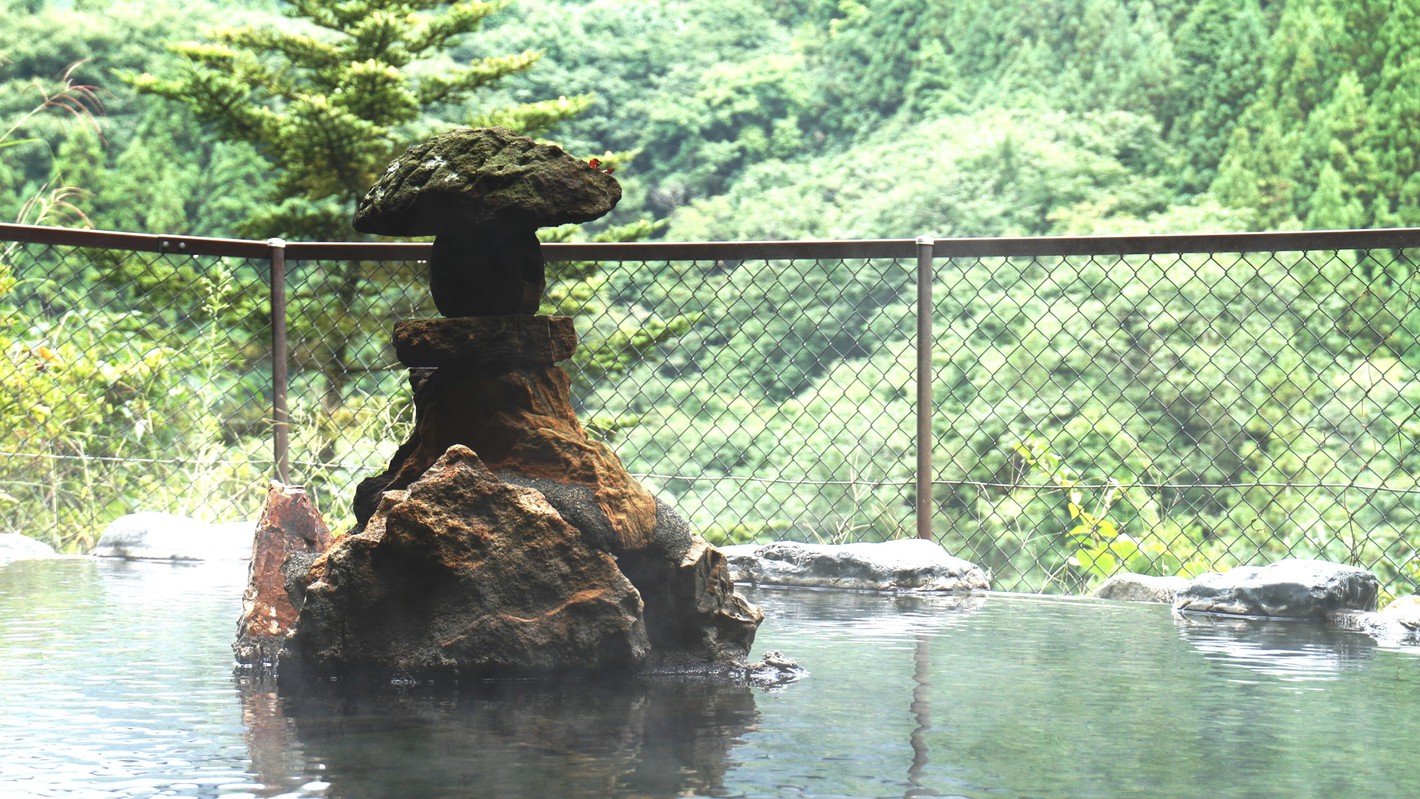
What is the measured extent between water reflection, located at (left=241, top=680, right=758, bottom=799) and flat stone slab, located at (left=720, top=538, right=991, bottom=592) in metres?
1.19

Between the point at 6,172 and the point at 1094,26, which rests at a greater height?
the point at 1094,26

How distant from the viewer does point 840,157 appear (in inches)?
843

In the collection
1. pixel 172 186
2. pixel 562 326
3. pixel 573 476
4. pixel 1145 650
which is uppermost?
pixel 172 186

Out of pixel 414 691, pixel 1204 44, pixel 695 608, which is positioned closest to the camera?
pixel 414 691

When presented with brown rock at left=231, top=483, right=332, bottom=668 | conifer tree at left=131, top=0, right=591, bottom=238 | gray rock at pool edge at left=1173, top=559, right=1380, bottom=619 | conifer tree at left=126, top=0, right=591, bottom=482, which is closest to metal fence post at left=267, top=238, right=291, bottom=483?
brown rock at left=231, top=483, right=332, bottom=668

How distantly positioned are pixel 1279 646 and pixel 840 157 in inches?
757

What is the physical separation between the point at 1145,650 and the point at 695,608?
81cm

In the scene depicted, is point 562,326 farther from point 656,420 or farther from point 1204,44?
point 1204,44

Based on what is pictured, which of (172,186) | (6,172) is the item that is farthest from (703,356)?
(6,172)

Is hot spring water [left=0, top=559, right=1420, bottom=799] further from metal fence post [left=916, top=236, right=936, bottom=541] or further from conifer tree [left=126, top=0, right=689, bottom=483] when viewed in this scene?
conifer tree [left=126, top=0, right=689, bottom=483]

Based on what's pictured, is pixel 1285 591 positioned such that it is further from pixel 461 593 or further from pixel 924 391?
pixel 461 593

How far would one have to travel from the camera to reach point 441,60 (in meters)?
22.5

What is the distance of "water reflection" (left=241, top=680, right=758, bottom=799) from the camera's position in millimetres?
1583

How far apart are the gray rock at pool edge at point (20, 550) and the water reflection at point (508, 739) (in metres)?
1.93
